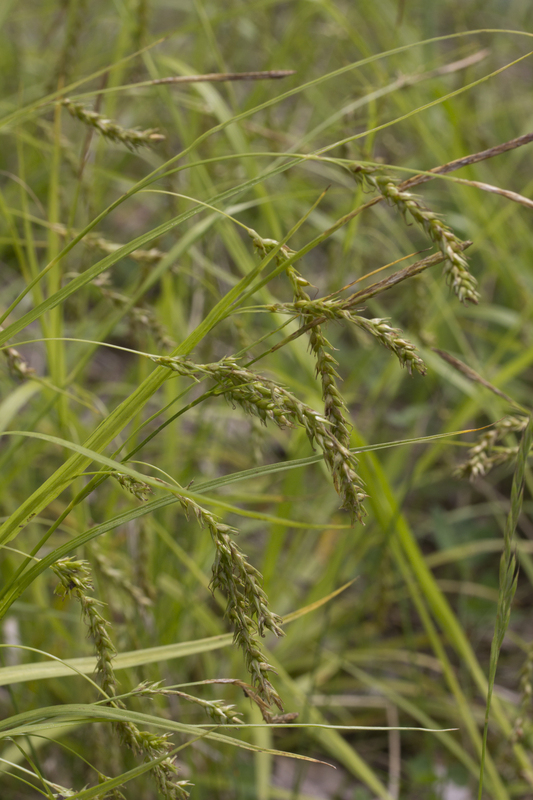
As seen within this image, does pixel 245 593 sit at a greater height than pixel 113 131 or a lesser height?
lesser

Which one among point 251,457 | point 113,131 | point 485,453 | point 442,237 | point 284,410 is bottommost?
point 251,457

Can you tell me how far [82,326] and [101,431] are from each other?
3.10 ft

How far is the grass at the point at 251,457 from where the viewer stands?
70cm

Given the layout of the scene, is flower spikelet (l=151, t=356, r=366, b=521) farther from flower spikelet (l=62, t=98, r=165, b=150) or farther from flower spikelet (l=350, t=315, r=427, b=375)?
flower spikelet (l=62, t=98, r=165, b=150)

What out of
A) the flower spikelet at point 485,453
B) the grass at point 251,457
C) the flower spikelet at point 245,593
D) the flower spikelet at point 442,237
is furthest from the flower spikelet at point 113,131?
the flower spikelet at point 485,453

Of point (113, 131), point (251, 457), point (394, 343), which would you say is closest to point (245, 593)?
point (394, 343)

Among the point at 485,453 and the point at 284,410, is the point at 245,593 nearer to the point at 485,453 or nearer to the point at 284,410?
the point at 284,410

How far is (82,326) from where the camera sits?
166cm

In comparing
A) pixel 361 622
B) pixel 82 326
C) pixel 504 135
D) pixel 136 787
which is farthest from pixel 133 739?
pixel 504 135

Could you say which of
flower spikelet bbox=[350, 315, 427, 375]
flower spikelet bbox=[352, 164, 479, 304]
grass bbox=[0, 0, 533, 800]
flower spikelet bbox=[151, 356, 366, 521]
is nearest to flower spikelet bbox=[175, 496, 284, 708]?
grass bbox=[0, 0, 533, 800]

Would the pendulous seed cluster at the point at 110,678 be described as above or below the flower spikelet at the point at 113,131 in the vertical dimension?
below

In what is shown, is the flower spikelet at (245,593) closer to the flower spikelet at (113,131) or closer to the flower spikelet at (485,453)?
the flower spikelet at (485,453)

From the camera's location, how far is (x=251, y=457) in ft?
5.93

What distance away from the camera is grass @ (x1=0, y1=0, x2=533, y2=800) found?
27.7 inches
